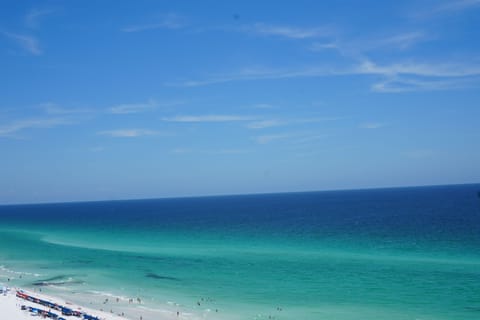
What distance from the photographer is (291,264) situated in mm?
47938

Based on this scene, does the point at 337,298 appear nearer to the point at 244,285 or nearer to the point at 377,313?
the point at 377,313

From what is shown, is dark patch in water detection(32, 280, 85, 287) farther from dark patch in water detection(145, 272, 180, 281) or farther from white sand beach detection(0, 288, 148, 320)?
dark patch in water detection(145, 272, 180, 281)

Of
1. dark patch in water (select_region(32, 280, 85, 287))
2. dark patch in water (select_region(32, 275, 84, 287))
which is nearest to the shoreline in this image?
dark patch in water (select_region(32, 280, 85, 287))

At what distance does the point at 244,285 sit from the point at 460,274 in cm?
1965

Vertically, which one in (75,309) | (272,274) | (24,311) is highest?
(24,311)

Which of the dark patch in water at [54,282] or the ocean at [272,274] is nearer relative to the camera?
the ocean at [272,274]

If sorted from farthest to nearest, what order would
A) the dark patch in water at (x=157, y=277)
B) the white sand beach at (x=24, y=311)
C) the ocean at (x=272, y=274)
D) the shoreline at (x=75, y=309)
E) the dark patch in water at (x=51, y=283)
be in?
the dark patch in water at (x=157, y=277) → the dark patch in water at (x=51, y=283) → the ocean at (x=272, y=274) → the shoreline at (x=75, y=309) → the white sand beach at (x=24, y=311)

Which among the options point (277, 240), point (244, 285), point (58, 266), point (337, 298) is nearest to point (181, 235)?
point (277, 240)

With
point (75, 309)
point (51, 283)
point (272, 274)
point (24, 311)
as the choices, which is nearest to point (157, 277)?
point (51, 283)

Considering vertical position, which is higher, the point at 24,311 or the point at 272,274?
the point at 24,311

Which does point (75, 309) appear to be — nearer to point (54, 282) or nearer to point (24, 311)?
point (24, 311)

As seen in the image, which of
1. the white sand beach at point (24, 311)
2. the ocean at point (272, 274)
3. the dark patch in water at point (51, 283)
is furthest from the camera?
the dark patch in water at point (51, 283)

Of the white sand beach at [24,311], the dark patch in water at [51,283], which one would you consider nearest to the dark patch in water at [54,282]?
the dark patch in water at [51,283]

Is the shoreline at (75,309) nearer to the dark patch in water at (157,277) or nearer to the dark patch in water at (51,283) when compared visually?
the dark patch in water at (51,283)
